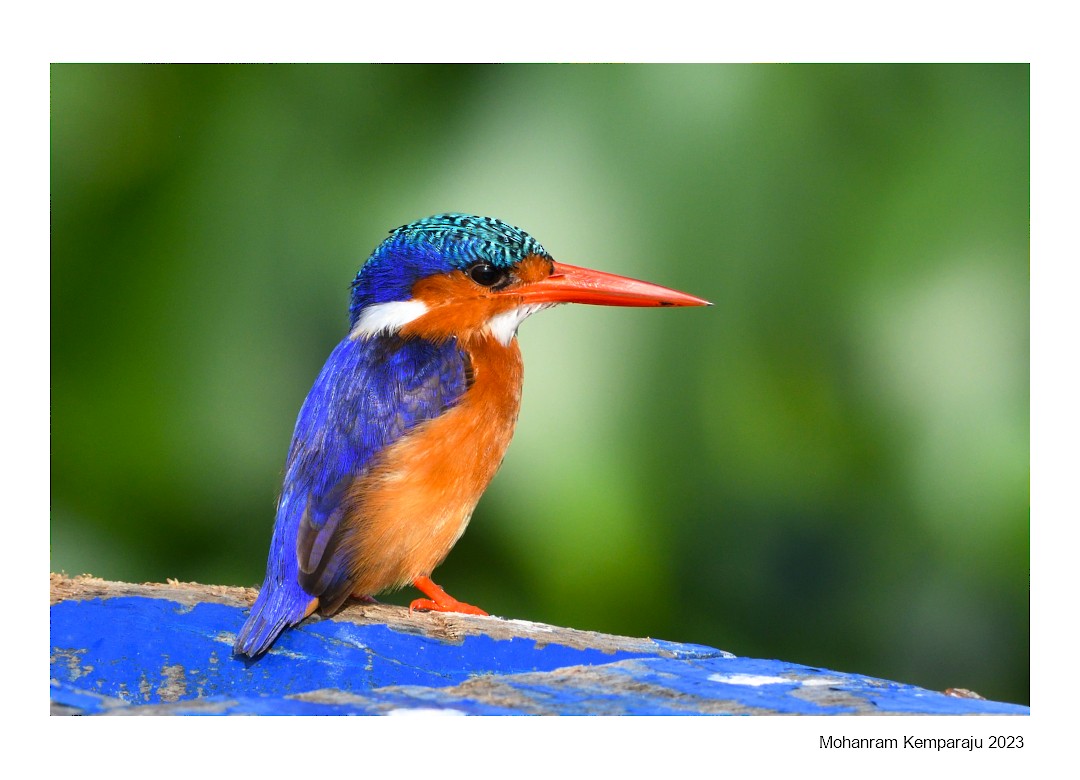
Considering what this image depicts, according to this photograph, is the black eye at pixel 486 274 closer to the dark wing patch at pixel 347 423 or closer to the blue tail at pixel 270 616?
the dark wing patch at pixel 347 423

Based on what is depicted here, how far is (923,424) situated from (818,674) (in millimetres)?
1146

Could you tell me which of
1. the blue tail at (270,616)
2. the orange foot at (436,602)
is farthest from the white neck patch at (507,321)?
the blue tail at (270,616)

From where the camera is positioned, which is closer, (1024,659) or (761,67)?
(1024,659)

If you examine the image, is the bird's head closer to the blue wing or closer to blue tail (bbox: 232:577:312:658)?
the blue wing

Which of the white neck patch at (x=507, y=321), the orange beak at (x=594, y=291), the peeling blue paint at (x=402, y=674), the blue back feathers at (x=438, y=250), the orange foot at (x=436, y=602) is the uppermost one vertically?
the blue back feathers at (x=438, y=250)

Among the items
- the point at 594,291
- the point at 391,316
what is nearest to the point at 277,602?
the point at 391,316

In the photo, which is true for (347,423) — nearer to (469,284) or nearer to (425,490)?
(425,490)

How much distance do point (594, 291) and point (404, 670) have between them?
107 centimetres

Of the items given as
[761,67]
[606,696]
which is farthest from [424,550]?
[761,67]

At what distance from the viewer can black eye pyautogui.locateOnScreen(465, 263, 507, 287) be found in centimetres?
282

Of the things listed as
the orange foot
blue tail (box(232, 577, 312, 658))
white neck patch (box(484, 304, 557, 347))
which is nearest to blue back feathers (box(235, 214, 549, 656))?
blue tail (box(232, 577, 312, 658))

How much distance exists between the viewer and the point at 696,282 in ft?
10.8

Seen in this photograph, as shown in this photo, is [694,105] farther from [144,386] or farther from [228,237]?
[144,386]

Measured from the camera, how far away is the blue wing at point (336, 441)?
2529mm
